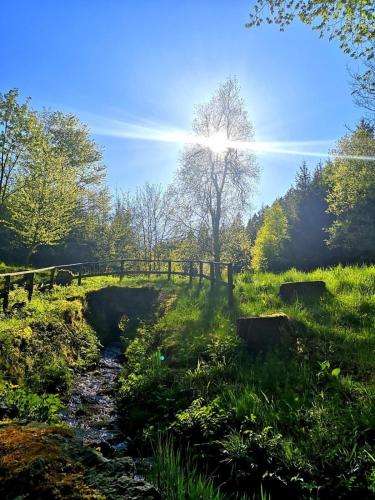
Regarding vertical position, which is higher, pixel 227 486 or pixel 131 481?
pixel 131 481

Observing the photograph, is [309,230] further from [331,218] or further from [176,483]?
[176,483]

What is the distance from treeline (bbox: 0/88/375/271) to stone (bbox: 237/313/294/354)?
18.6 metres

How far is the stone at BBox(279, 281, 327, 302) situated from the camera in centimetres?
1227

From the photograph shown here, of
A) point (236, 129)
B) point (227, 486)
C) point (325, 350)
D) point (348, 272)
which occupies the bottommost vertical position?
point (227, 486)

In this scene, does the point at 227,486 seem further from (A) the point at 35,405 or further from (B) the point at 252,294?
(B) the point at 252,294

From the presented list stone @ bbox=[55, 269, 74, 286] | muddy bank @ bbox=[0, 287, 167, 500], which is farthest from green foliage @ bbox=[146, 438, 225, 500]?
stone @ bbox=[55, 269, 74, 286]

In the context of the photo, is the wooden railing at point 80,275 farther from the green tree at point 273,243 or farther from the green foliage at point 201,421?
the green tree at point 273,243

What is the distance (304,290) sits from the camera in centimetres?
1239

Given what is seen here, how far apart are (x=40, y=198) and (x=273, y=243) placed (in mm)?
29646

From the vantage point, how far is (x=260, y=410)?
6.37m

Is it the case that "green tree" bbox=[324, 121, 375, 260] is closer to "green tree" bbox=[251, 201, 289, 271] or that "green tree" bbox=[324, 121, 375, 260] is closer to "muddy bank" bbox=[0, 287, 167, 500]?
"green tree" bbox=[251, 201, 289, 271]

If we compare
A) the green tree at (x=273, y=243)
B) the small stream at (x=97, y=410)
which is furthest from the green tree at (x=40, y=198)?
the green tree at (x=273, y=243)

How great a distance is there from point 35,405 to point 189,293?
11.3 meters

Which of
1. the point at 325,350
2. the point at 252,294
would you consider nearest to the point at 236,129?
the point at 252,294
